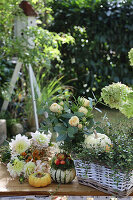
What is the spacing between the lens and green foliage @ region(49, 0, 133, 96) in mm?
4238

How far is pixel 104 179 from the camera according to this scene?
1.33 m

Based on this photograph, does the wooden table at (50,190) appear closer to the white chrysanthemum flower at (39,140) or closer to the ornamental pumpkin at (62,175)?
the ornamental pumpkin at (62,175)

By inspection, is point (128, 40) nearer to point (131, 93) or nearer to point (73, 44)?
point (73, 44)

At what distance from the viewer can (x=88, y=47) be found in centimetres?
448

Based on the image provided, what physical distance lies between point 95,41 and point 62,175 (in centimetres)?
329

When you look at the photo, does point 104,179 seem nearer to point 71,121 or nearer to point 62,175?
point 62,175

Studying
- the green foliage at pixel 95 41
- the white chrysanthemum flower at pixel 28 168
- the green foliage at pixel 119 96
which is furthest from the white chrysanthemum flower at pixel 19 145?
the green foliage at pixel 95 41

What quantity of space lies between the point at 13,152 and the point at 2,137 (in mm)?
1887

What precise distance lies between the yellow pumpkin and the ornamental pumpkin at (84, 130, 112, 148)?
25cm

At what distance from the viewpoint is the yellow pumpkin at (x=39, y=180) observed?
1.37 meters

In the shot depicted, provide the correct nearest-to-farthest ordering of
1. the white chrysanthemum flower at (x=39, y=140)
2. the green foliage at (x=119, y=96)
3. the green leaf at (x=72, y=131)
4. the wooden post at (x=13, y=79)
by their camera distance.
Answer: the green leaf at (x=72, y=131) → the green foliage at (x=119, y=96) → the white chrysanthemum flower at (x=39, y=140) → the wooden post at (x=13, y=79)

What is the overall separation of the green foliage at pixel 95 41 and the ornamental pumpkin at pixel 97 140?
3087 mm

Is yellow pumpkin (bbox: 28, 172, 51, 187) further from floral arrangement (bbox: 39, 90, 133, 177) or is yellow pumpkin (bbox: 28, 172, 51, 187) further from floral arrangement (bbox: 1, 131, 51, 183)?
floral arrangement (bbox: 39, 90, 133, 177)

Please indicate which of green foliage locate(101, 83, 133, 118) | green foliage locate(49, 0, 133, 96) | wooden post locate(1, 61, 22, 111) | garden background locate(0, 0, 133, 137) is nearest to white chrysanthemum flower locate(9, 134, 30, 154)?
green foliage locate(101, 83, 133, 118)
